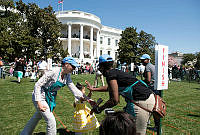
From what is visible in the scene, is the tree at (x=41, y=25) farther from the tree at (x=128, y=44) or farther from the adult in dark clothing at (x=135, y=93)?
the adult in dark clothing at (x=135, y=93)

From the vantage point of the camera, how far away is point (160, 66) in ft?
9.67

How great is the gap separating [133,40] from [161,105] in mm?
40158

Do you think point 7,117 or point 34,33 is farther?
point 34,33

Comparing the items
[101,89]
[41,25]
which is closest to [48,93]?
[101,89]

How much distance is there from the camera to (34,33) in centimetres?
2542

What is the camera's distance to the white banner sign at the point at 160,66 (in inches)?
115

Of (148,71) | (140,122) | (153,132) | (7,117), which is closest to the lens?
(140,122)

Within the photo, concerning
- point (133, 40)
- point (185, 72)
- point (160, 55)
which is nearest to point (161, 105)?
point (160, 55)

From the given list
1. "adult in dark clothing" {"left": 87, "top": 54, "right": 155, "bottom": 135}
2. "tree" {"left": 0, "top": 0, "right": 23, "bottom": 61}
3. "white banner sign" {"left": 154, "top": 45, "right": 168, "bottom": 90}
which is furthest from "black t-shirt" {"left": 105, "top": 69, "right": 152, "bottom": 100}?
"tree" {"left": 0, "top": 0, "right": 23, "bottom": 61}

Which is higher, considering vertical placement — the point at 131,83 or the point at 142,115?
the point at 131,83

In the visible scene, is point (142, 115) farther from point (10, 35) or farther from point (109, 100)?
point (10, 35)

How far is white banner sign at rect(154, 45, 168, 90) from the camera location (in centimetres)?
291

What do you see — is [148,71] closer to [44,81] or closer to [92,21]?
[44,81]

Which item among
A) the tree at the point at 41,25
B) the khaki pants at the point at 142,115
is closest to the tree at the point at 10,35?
the tree at the point at 41,25
